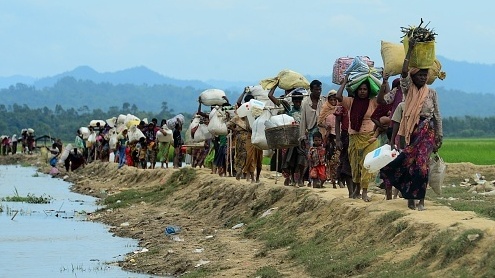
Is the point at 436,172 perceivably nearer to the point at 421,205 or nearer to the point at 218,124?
the point at 421,205

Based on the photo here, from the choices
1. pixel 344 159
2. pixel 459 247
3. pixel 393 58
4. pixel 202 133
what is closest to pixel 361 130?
pixel 344 159

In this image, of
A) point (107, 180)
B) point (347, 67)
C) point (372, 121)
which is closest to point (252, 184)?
point (347, 67)

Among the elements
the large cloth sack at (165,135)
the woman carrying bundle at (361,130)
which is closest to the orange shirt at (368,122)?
the woman carrying bundle at (361,130)

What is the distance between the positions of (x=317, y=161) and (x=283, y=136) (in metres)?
0.66

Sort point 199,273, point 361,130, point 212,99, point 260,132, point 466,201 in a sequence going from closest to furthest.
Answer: point 199,273, point 361,130, point 466,201, point 260,132, point 212,99

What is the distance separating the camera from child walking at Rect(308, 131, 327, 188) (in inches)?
598

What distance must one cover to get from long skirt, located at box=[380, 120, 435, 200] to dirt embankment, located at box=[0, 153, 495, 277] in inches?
9.8

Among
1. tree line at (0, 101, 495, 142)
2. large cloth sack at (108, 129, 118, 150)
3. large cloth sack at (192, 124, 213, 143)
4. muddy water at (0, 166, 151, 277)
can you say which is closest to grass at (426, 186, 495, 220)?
muddy water at (0, 166, 151, 277)

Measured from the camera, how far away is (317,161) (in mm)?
15195

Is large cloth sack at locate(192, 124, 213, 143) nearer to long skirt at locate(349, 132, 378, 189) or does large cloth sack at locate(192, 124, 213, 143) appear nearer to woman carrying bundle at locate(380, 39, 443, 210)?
long skirt at locate(349, 132, 378, 189)

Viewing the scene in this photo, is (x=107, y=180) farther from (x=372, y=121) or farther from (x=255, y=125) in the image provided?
(x=372, y=121)

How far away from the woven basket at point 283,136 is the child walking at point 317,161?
1.31 ft

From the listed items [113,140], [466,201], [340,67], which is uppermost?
[340,67]

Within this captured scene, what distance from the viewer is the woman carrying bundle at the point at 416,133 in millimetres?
11164
